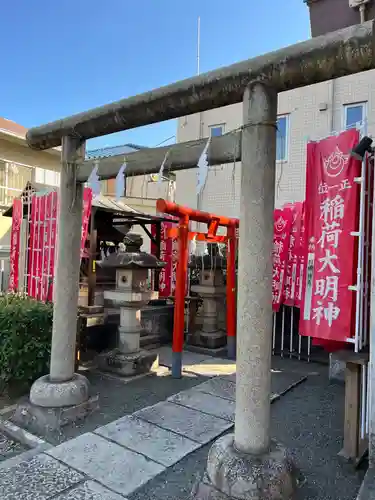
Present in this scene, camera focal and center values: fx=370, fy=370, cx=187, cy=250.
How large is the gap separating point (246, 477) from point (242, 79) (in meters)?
3.42

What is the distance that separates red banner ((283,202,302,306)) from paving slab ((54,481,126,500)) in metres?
5.73

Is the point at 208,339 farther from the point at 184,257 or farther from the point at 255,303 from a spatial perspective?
the point at 255,303

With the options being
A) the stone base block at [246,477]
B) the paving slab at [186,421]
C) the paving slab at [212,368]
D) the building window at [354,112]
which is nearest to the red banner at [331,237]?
the stone base block at [246,477]

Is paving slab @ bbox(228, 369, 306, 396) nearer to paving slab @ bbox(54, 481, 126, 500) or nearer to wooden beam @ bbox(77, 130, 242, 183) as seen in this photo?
paving slab @ bbox(54, 481, 126, 500)

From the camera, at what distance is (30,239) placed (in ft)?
26.2

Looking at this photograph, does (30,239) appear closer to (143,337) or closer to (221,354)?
(143,337)

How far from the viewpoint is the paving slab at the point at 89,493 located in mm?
3250

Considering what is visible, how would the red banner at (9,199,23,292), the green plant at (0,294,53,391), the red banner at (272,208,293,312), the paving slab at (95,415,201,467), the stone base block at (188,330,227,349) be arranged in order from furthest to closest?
the stone base block at (188,330,227,349)
the red banner at (9,199,23,292)
the red banner at (272,208,293,312)
the green plant at (0,294,53,391)
the paving slab at (95,415,201,467)

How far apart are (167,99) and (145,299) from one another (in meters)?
4.03

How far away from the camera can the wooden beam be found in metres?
3.71

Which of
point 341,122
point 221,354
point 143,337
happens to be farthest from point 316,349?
point 341,122

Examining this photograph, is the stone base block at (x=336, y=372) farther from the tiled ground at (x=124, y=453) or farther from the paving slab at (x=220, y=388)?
the tiled ground at (x=124, y=453)

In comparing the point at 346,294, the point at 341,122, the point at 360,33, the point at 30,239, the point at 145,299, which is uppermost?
the point at 341,122

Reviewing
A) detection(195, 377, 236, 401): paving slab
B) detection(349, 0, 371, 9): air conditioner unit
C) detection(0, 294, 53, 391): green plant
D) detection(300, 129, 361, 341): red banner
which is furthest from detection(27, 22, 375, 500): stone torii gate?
detection(0, 294, 53, 391): green plant
